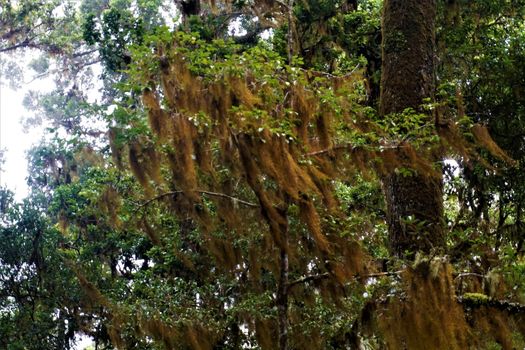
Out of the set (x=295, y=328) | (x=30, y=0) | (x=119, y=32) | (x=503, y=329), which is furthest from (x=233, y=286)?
(x=30, y=0)

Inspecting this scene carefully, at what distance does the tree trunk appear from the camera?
4352 mm

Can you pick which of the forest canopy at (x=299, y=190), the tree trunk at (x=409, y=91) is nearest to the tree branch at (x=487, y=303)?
the forest canopy at (x=299, y=190)

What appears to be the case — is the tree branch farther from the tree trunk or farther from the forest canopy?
the tree trunk

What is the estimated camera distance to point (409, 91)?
4699mm

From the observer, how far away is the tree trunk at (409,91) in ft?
14.3

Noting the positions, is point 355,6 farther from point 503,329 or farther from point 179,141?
point 503,329

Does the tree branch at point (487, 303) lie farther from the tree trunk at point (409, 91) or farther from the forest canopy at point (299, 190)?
the tree trunk at point (409, 91)

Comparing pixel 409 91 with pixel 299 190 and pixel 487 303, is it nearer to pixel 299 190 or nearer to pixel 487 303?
A: pixel 299 190

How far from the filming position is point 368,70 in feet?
25.9

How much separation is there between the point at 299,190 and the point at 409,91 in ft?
5.16

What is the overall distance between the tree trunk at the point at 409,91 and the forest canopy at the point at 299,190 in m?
0.01

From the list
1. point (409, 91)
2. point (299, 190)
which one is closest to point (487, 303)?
point (299, 190)

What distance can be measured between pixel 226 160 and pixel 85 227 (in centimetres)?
639

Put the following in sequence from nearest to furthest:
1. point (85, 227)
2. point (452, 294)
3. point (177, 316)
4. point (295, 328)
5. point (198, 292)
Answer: point (452, 294), point (295, 328), point (177, 316), point (198, 292), point (85, 227)
